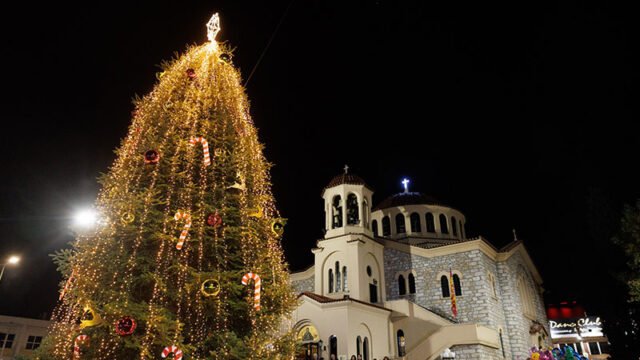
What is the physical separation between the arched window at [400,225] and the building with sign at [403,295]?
1.17 m

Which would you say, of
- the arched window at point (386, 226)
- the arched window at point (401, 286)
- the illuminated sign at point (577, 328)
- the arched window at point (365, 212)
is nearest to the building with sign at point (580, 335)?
the illuminated sign at point (577, 328)

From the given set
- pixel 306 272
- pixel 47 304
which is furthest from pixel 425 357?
pixel 47 304

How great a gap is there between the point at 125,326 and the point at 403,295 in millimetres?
16434

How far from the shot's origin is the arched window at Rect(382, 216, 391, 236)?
81.1 ft

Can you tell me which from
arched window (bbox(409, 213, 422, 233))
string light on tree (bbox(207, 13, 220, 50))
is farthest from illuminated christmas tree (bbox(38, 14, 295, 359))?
arched window (bbox(409, 213, 422, 233))

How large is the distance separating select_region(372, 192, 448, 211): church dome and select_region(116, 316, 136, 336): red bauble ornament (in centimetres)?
2082

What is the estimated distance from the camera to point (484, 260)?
19109 millimetres

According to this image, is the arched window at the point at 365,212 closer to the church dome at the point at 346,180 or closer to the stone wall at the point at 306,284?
the church dome at the point at 346,180

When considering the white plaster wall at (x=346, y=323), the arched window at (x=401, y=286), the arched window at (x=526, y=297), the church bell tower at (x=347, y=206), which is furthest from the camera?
the arched window at (x=526, y=297)

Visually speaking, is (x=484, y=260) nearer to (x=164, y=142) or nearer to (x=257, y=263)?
(x=257, y=263)

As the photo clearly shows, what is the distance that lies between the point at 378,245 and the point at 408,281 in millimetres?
2337

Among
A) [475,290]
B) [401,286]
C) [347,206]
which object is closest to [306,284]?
[401,286]

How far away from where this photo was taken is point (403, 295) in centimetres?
1998

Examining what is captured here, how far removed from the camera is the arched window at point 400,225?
79.9ft
